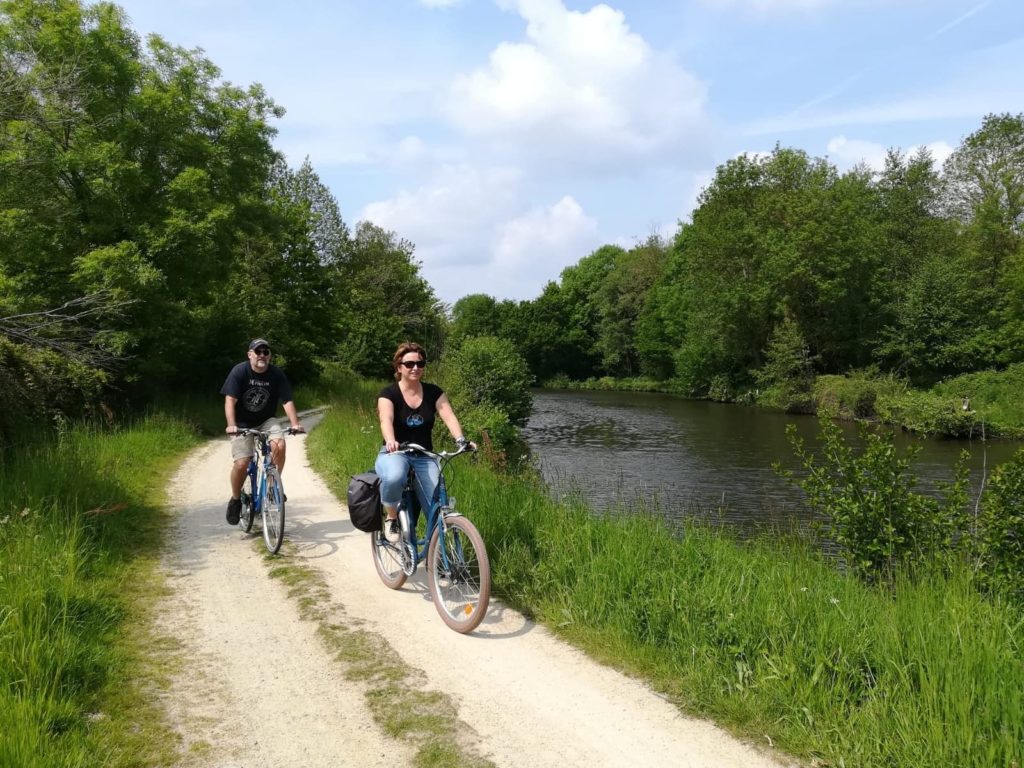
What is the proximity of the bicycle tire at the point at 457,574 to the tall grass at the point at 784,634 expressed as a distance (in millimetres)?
477

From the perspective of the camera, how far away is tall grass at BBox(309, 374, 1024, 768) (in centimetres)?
290

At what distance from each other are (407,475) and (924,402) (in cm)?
2886

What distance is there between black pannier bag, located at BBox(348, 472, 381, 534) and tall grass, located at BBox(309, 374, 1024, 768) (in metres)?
0.98

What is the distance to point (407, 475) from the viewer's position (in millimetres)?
4996

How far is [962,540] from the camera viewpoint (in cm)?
516

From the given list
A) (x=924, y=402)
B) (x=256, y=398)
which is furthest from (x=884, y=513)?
(x=924, y=402)

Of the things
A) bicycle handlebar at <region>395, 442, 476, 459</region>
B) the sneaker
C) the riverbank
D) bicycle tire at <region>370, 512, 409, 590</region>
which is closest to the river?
the riverbank

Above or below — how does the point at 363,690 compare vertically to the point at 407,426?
below

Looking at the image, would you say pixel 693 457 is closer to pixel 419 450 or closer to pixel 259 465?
pixel 259 465

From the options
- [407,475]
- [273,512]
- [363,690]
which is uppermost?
[407,475]

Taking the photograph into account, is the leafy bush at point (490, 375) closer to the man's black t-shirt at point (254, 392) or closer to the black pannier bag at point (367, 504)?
the man's black t-shirt at point (254, 392)

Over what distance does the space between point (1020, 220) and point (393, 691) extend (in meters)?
47.5

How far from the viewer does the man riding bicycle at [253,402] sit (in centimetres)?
664

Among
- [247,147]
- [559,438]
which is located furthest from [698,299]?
[247,147]
